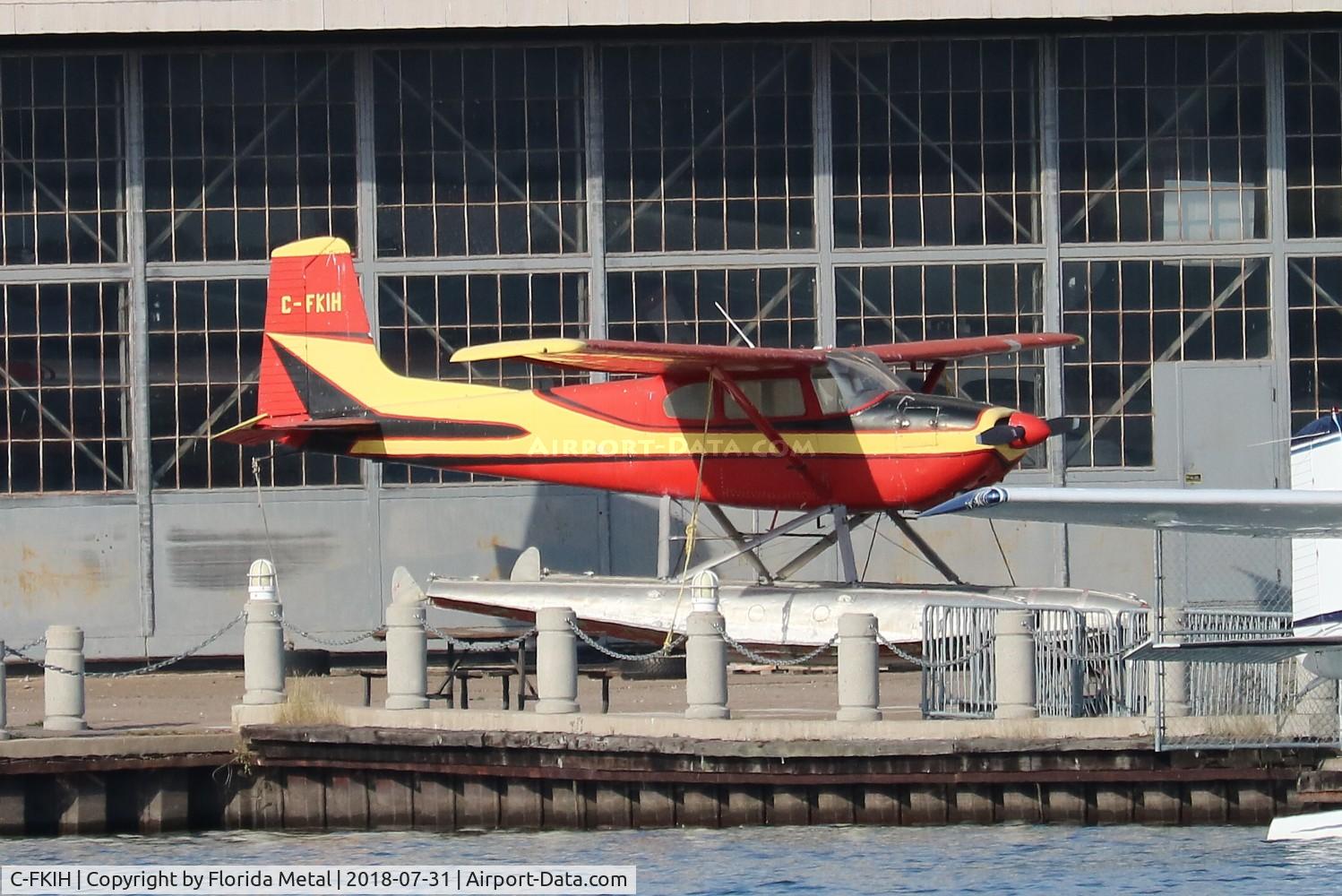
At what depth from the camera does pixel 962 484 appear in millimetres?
20328

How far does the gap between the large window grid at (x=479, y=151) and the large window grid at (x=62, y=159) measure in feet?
9.67

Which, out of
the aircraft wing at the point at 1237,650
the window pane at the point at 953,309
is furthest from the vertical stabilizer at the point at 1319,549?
the window pane at the point at 953,309

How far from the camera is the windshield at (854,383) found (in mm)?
20641

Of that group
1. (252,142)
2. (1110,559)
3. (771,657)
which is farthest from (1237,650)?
(252,142)

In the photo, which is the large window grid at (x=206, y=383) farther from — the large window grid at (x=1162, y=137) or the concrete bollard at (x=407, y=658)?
the large window grid at (x=1162, y=137)

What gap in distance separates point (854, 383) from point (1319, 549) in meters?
6.64

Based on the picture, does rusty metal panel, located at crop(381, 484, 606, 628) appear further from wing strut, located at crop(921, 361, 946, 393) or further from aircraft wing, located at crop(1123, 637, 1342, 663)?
aircraft wing, located at crop(1123, 637, 1342, 663)

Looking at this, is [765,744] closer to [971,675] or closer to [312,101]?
[971,675]

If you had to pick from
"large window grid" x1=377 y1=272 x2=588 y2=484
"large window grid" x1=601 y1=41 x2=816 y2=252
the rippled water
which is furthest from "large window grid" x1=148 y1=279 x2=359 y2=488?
the rippled water

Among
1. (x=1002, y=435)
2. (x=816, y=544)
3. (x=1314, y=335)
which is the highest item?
(x=1314, y=335)

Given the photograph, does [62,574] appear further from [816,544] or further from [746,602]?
[816,544]

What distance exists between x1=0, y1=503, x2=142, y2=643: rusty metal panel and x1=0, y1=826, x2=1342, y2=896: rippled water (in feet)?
27.4

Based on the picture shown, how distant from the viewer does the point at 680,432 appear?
69.9 feet

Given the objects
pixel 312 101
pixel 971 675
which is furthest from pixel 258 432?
pixel 971 675
